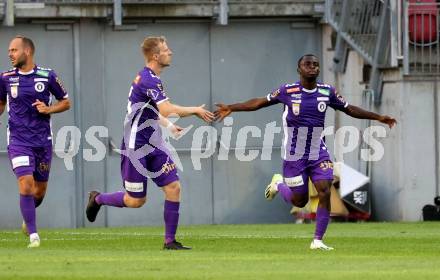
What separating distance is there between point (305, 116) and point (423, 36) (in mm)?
9367

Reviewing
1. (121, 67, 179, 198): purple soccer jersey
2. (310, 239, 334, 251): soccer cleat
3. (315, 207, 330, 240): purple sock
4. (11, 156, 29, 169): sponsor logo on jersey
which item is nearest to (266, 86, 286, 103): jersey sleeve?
(315, 207, 330, 240): purple sock

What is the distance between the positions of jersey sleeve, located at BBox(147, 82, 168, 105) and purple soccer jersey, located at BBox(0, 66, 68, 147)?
1.51 m

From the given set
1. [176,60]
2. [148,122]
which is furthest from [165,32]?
[148,122]

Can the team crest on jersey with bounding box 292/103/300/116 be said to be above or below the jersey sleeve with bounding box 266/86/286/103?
below

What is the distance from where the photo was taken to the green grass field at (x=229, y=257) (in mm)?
12898

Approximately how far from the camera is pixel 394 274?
12820mm

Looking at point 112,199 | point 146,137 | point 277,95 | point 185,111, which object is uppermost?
point 277,95

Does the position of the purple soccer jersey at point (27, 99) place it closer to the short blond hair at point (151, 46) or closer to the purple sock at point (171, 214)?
the short blond hair at point (151, 46)

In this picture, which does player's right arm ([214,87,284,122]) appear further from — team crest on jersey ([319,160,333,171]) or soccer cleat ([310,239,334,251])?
soccer cleat ([310,239,334,251])

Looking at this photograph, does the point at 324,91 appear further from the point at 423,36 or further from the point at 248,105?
the point at 423,36

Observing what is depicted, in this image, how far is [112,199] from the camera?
17078 millimetres

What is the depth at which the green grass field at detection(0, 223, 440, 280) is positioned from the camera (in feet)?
42.3

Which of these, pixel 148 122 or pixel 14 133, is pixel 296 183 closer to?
pixel 148 122

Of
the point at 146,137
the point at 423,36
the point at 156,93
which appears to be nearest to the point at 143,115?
the point at 146,137
